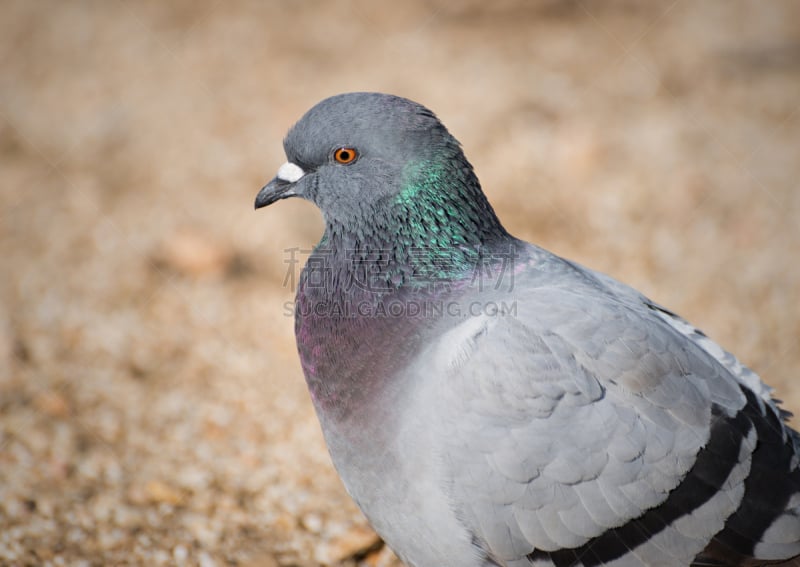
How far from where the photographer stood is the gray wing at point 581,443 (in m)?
2.53

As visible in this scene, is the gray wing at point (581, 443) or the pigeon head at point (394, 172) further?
the pigeon head at point (394, 172)

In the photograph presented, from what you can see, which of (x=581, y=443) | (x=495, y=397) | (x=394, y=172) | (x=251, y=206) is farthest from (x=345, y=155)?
(x=251, y=206)

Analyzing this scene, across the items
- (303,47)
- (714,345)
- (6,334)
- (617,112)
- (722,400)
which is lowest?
(722,400)

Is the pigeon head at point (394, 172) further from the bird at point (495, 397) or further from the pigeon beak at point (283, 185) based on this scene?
Answer: the pigeon beak at point (283, 185)

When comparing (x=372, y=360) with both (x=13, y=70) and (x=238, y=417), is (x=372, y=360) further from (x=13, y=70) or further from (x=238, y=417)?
(x=13, y=70)

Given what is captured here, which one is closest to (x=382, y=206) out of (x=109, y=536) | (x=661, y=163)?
(x=109, y=536)

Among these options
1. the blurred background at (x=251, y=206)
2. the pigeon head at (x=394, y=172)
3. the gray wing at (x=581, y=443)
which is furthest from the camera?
the blurred background at (x=251, y=206)

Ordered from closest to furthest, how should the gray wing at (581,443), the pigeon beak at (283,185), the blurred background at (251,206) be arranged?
1. the gray wing at (581,443)
2. the pigeon beak at (283,185)
3. the blurred background at (251,206)

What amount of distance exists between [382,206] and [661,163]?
397 centimetres

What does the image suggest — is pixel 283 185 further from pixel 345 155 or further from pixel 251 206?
pixel 251 206

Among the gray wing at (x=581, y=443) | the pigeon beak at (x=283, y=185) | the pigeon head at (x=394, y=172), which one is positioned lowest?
the gray wing at (x=581, y=443)

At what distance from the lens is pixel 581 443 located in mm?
2527

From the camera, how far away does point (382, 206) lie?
2969 mm

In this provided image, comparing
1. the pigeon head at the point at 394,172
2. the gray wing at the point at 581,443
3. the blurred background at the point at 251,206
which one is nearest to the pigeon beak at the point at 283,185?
the pigeon head at the point at 394,172
